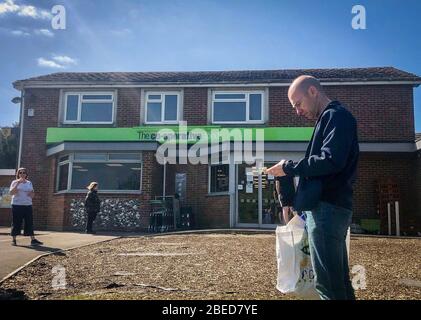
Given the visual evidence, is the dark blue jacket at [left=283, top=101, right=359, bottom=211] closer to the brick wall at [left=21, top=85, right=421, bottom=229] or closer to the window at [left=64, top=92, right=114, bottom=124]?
the brick wall at [left=21, top=85, right=421, bottom=229]

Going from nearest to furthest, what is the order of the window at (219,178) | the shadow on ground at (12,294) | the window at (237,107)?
the shadow on ground at (12,294) < the window at (219,178) < the window at (237,107)

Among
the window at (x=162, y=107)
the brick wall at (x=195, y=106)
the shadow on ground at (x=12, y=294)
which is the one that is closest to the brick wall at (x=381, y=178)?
the brick wall at (x=195, y=106)

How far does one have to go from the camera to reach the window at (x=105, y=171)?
15367 millimetres

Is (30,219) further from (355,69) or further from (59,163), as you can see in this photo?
(355,69)

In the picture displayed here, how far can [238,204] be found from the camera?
14898mm

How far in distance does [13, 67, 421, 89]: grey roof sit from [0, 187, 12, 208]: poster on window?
4.23 meters

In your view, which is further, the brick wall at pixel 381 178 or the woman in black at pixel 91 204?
the brick wall at pixel 381 178

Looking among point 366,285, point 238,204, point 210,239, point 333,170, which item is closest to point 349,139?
point 333,170

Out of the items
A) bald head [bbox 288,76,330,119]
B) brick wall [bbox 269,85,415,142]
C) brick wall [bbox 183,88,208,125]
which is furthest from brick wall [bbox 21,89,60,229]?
bald head [bbox 288,76,330,119]

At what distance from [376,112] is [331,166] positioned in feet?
48.1

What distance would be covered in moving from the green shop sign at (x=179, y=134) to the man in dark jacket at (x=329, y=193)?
12693 mm

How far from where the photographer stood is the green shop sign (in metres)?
15.9

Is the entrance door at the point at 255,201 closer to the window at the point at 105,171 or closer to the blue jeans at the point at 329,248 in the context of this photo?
the window at the point at 105,171

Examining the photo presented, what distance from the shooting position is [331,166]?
93.1 inches
